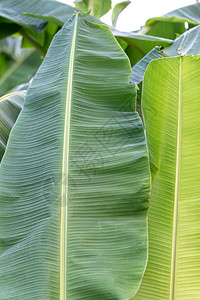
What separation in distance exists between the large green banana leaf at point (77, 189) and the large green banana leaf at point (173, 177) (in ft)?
0.21

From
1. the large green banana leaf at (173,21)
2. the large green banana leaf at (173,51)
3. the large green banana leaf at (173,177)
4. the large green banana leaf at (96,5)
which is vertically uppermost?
the large green banana leaf at (96,5)

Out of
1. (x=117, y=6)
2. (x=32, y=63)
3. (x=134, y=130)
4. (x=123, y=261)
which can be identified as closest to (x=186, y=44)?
(x=134, y=130)

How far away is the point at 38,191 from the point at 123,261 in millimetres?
230

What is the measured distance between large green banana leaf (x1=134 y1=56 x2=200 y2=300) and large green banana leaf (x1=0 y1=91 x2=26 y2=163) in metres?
0.43

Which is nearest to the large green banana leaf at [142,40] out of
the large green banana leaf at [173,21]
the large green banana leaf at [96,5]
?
the large green banana leaf at [173,21]

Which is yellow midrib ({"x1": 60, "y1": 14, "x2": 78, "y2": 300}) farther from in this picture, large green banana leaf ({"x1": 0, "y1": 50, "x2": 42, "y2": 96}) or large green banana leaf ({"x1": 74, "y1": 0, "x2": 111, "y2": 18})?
large green banana leaf ({"x1": 0, "y1": 50, "x2": 42, "y2": 96})

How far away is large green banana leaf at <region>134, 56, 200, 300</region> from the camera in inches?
25.6

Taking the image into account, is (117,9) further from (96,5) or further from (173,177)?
(173,177)

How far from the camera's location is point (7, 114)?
0.91m

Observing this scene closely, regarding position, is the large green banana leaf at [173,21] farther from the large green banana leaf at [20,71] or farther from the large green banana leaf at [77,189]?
the large green banana leaf at [77,189]

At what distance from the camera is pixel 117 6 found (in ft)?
5.02

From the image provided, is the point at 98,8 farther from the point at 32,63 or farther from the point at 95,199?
the point at 95,199

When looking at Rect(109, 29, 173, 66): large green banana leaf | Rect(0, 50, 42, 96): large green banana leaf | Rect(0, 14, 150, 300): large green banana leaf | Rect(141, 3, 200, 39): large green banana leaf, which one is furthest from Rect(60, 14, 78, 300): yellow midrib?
Rect(0, 50, 42, 96): large green banana leaf

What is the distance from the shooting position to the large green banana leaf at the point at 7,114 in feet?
2.86
